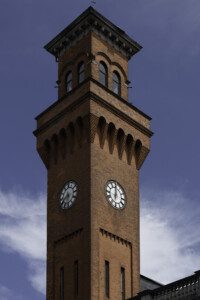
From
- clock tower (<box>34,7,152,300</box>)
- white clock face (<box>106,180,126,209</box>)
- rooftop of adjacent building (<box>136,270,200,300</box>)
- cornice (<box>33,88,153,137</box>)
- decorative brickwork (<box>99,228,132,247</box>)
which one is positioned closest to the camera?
rooftop of adjacent building (<box>136,270,200,300</box>)

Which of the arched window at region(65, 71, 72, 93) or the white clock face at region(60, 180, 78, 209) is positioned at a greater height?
the arched window at region(65, 71, 72, 93)

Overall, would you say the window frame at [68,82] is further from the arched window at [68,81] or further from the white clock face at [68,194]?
the white clock face at [68,194]

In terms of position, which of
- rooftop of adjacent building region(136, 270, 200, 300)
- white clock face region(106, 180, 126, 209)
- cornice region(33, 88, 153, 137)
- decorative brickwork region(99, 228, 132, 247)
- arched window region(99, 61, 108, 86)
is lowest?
rooftop of adjacent building region(136, 270, 200, 300)

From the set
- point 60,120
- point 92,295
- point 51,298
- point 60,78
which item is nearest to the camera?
point 92,295

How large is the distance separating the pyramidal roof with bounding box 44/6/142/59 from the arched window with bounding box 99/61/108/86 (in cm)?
211

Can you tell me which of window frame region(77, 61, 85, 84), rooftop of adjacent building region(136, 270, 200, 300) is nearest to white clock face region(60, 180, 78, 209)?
window frame region(77, 61, 85, 84)

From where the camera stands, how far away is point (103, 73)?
5631 centimetres

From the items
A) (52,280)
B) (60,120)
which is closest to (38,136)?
(60,120)

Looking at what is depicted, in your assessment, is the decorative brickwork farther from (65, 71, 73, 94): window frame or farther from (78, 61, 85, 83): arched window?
(65, 71, 73, 94): window frame

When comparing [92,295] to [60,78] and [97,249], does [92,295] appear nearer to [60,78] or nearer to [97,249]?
[97,249]

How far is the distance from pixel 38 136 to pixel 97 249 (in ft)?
34.9

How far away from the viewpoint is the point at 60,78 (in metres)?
58.1

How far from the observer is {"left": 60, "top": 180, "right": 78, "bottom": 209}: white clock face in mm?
51875

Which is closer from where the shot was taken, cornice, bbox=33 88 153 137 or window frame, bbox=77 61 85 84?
cornice, bbox=33 88 153 137
